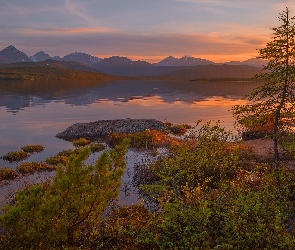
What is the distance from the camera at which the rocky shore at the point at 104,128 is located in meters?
38.5

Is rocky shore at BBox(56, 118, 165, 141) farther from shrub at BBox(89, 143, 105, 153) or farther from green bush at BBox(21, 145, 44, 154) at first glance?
green bush at BBox(21, 145, 44, 154)

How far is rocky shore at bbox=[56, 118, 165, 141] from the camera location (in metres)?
38.5

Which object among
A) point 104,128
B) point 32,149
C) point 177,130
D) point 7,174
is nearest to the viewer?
point 7,174

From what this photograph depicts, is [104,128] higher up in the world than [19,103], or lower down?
lower down

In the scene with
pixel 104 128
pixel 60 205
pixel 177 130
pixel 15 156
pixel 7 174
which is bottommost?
pixel 7 174

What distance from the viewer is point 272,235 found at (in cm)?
992

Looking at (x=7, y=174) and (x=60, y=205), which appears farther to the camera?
(x=7, y=174)

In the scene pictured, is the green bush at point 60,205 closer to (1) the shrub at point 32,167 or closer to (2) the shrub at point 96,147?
(1) the shrub at point 32,167

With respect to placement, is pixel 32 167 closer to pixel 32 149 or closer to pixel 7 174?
pixel 7 174

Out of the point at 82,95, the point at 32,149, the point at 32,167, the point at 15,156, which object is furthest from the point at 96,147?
the point at 82,95

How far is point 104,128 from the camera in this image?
40844mm

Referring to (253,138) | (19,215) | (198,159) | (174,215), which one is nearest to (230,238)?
(174,215)

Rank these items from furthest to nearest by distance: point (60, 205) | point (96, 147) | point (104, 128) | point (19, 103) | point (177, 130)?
point (19, 103) → point (177, 130) → point (104, 128) → point (96, 147) → point (60, 205)

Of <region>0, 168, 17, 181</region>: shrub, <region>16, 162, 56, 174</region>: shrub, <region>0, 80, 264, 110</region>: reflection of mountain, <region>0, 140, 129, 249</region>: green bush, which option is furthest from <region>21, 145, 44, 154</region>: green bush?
<region>0, 80, 264, 110</region>: reflection of mountain
